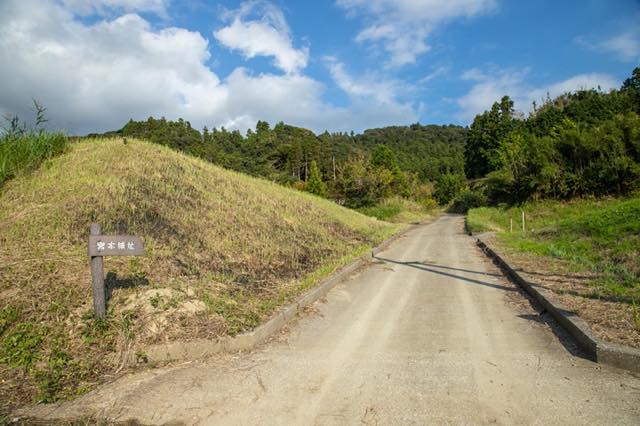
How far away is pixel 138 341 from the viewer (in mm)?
4359

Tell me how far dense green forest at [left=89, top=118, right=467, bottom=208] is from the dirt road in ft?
59.7

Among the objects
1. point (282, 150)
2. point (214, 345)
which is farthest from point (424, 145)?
point (214, 345)

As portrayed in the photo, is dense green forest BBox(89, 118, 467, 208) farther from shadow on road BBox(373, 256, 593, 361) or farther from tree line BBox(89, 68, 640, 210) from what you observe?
shadow on road BBox(373, 256, 593, 361)

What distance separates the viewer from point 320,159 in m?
62.2

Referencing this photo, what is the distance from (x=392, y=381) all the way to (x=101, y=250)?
345 centimetres

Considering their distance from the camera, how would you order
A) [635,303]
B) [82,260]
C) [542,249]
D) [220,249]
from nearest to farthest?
[635,303]
[82,260]
[220,249]
[542,249]

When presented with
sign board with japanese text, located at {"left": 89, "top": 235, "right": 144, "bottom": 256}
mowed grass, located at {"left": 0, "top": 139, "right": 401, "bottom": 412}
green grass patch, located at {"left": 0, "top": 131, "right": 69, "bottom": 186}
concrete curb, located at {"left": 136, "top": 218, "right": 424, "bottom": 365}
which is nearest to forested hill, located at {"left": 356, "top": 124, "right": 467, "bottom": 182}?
mowed grass, located at {"left": 0, "top": 139, "right": 401, "bottom": 412}

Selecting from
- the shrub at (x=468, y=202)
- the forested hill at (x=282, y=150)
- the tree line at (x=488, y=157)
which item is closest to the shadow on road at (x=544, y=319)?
the tree line at (x=488, y=157)

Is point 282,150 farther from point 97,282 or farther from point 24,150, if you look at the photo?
point 97,282

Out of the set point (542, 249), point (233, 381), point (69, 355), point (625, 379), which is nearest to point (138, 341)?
point (69, 355)

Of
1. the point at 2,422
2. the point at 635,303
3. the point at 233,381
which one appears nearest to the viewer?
the point at 2,422

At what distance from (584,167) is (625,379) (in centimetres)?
2773

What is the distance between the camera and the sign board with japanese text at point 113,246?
439cm

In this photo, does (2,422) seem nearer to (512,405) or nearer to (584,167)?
(512,405)
